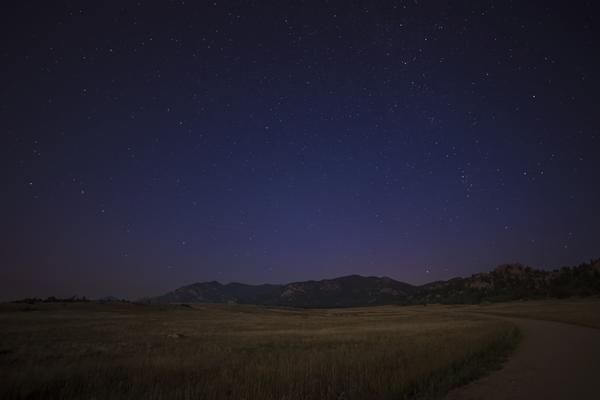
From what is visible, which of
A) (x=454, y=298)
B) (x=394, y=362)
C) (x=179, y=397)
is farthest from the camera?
(x=454, y=298)

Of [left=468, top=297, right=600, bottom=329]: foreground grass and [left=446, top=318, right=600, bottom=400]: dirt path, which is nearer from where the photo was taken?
[left=446, top=318, right=600, bottom=400]: dirt path

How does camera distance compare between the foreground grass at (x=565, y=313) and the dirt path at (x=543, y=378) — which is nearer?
the dirt path at (x=543, y=378)

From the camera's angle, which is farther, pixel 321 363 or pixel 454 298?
pixel 454 298

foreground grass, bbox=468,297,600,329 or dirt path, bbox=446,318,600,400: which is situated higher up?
dirt path, bbox=446,318,600,400

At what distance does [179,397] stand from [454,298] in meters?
206

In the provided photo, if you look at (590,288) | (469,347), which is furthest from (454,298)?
(469,347)

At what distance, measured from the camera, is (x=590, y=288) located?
123m

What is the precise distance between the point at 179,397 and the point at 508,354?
43.6ft

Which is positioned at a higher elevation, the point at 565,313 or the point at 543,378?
the point at 543,378

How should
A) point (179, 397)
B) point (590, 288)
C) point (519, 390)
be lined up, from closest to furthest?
point (179, 397)
point (519, 390)
point (590, 288)

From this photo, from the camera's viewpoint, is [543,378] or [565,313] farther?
[565,313]

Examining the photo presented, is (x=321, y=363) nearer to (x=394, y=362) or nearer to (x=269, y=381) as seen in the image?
(x=394, y=362)

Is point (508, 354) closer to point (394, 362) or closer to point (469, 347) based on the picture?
point (469, 347)

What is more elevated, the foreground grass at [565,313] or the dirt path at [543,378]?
the dirt path at [543,378]
